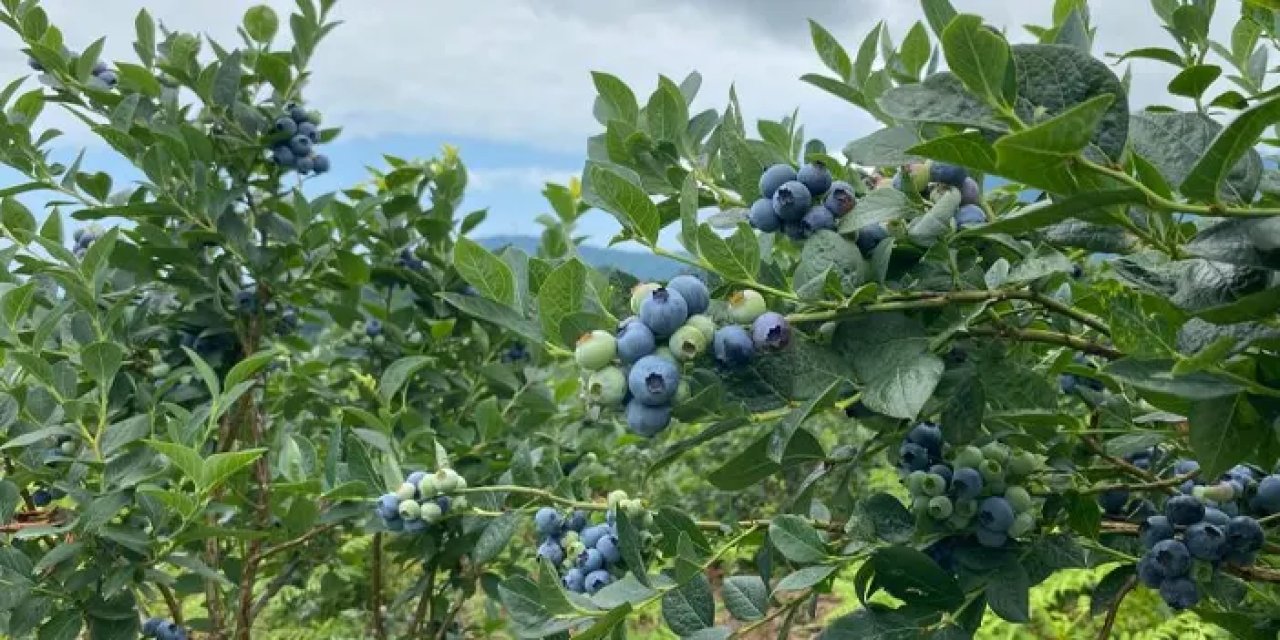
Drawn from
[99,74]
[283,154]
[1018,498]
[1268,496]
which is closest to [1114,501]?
[1268,496]

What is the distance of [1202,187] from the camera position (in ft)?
2.16

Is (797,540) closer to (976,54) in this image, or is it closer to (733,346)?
(733,346)

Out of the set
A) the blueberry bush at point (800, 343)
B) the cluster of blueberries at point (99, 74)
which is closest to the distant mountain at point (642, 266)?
the blueberry bush at point (800, 343)

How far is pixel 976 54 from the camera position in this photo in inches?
26.3

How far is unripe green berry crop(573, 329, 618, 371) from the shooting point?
34.3 inches

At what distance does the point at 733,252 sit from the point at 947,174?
218mm

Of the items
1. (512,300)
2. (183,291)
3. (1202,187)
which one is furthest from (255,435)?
(1202,187)

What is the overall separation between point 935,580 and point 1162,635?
245 cm

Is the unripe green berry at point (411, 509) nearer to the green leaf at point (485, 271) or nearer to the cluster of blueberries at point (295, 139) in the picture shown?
the green leaf at point (485, 271)

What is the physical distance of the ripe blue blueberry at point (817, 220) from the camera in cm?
95

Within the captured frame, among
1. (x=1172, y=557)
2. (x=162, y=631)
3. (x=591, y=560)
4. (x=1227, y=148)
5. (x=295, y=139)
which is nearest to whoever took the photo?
(x=1227, y=148)

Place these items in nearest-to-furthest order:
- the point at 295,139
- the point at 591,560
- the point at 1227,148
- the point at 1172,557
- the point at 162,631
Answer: the point at 1227,148
the point at 1172,557
the point at 591,560
the point at 162,631
the point at 295,139

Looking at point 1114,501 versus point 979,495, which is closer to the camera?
point 979,495

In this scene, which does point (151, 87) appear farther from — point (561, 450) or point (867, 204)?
point (867, 204)
